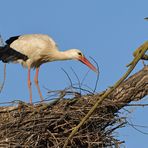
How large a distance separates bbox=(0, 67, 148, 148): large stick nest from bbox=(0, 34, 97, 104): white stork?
143 inches

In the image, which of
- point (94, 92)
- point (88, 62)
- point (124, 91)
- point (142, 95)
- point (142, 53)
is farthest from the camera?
point (88, 62)

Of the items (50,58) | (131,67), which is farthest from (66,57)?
(131,67)

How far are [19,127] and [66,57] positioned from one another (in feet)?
13.7

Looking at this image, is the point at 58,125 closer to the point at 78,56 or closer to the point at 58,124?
the point at 58,124

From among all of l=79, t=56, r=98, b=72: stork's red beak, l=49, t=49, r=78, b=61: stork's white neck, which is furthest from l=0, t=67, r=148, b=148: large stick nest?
l=49, t=49, r=78, b=61: stork's white neck

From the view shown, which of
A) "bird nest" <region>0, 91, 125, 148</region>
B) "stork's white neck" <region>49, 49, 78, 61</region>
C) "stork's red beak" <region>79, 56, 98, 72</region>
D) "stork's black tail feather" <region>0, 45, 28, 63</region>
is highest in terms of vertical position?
"stork's black tail feather" <region>0, 45, 28, 63</region>

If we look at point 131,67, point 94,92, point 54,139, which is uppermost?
point 131,67

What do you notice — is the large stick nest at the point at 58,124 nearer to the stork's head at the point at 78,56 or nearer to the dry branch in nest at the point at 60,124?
the dry branch in nest at the point at 60,124

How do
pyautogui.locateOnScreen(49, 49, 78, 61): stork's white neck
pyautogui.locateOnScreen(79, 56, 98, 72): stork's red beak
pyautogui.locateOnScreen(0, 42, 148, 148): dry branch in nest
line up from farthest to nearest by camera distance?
pyautogui.locateOnScreen(49, 49, 78, 61): stork's white neck → pyautogui.locateOnScreen(79, 56, 98, 72): stork's red beak → pyautogui.locateOnScreen(0, 42, 148, 148): dry branch in nest

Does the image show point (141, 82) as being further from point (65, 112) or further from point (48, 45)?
point (48, 45)

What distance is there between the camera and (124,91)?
420 centimetres

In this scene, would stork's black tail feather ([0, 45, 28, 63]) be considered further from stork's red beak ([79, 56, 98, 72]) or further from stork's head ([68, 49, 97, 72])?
stork's red beak ([79, 56, 98, 72])

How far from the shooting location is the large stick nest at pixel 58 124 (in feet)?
16.8

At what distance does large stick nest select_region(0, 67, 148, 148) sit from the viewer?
16.8 ft
